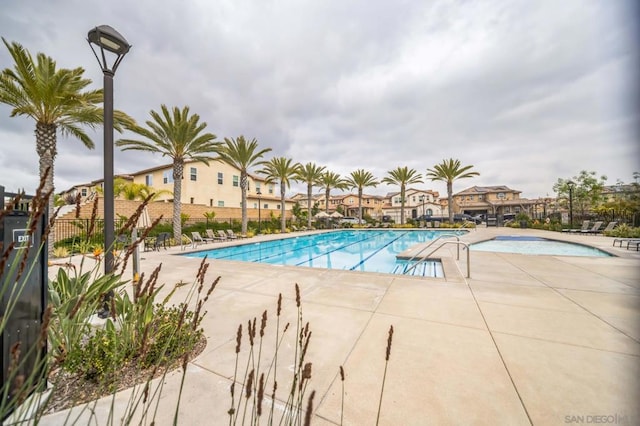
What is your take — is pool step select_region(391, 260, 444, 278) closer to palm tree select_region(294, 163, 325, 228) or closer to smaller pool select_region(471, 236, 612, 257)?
smaller pool select_region(471, 236, 612, 257)

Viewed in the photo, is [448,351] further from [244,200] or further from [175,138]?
[244,200]

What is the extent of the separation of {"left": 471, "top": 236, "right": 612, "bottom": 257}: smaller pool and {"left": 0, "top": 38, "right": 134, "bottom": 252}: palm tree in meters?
19.9

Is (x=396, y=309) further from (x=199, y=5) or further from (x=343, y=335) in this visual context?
(x=199, y=5)

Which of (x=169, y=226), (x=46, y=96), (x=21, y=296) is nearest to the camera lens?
(x=21, y=296)

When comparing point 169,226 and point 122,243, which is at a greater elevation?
point 122,243

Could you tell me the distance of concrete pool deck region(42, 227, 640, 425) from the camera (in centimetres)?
223

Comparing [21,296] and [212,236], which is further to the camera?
[212,236]

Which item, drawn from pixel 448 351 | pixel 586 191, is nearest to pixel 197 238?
pixel 448 351

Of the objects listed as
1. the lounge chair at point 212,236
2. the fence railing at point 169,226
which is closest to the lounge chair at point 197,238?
the lounge chair at point 212,236

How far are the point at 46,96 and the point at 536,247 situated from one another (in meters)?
25.4

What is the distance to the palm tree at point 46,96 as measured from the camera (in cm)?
916

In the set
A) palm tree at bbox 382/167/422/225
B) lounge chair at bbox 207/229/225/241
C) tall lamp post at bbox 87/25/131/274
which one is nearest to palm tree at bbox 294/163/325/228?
palm tree at bbox 382/167/422/225

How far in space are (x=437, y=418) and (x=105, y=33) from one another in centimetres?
625

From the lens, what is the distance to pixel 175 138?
1584 centimetres
